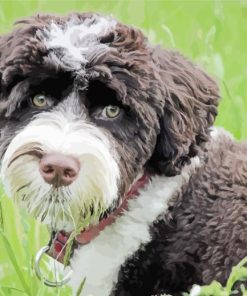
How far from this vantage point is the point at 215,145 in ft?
17.1

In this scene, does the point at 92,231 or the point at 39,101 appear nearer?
the point at 39,101

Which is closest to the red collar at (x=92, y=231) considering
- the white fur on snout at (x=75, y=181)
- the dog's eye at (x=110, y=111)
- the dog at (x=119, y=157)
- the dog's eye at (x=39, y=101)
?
the dog at (x=119, y=157)

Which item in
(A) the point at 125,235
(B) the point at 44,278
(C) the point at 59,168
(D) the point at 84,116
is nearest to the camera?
(C) the point at 59,168

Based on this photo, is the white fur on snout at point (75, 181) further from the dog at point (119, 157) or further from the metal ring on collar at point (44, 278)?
the metal ring on collar at point (44, 278)

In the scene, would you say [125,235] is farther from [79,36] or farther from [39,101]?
[79,36]

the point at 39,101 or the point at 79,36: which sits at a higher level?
the point at 79,36

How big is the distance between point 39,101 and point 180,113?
21.8 inches

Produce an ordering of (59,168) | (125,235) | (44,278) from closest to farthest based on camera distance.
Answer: (59,168)
(44,278)
(125,235)

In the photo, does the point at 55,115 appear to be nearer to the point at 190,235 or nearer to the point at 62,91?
the point at 62,91

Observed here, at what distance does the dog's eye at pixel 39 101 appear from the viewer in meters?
4.76

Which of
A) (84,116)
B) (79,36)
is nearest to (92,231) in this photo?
(84,116)

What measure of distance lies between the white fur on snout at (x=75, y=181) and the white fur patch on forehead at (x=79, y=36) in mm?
242

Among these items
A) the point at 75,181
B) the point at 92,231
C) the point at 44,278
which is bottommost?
the point at 44,278

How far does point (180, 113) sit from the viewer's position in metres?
4.91
